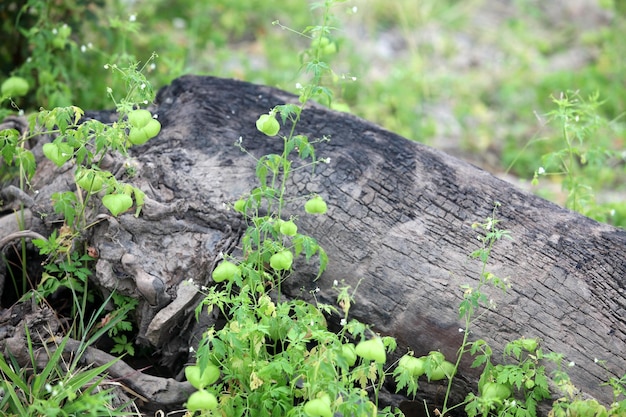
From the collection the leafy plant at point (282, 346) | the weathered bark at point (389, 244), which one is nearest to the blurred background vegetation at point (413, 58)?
the weathered bark at point (389, 244)

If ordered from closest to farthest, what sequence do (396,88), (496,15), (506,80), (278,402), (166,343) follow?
(278,402) → (166,343) → (396,88) → (506,80) → (496,15)

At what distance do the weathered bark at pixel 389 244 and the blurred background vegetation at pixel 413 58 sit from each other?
115cm

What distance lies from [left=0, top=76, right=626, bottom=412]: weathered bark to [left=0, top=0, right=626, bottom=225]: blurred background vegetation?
3.77ft

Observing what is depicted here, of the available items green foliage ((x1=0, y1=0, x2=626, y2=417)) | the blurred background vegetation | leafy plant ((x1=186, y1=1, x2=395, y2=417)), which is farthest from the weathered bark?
the blurred background vegetation

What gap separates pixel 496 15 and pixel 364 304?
5.90 metres

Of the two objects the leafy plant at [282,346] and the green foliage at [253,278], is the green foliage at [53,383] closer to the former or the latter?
the green foliage at [253,278]

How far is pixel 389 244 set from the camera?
2645 millimetres

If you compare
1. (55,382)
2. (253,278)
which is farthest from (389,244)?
(55,382)

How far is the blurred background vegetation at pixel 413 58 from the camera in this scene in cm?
415

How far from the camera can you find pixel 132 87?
2.51 m

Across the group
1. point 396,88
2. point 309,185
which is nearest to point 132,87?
point 309,185

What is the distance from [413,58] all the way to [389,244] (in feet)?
12.9

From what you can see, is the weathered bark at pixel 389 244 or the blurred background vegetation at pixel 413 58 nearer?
the weathered bark at pixel 389 244

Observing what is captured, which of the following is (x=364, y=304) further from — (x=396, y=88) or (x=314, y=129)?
(x=396, y=88)
